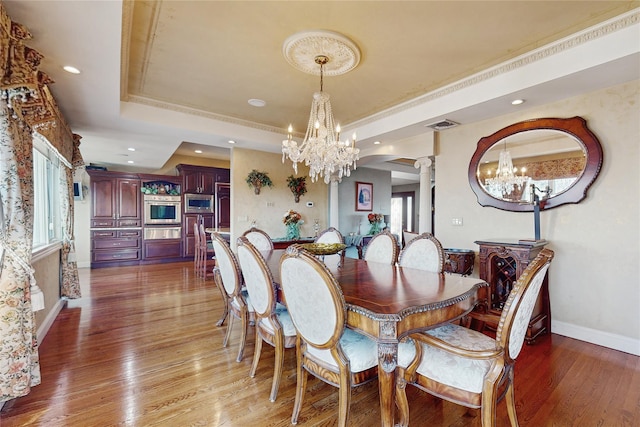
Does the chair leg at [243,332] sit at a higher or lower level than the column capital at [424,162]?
lower

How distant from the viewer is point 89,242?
6.68 metres

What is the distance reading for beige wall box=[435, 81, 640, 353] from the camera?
2.63m

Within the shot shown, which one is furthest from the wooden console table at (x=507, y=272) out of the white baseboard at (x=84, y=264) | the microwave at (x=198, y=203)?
the white baseboard at (x=84, y=264)

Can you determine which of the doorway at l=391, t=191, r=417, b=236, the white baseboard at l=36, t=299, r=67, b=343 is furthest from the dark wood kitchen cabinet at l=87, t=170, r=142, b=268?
the doorway at l=391, t=191, r=417, b=236

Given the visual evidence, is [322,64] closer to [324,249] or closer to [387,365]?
[324,249]

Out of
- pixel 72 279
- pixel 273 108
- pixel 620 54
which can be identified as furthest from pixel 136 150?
pixel 620 54

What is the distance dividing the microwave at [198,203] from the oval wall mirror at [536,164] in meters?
6.17

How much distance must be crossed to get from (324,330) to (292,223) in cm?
407

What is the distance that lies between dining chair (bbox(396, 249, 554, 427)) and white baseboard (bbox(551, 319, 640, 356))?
6.74ft

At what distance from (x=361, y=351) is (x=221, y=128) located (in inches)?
151

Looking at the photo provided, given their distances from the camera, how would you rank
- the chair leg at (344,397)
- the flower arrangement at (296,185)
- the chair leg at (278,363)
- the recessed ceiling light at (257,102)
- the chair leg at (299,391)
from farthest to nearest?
1. the flower arrangement at (296,185)
2. the recessed ceiling light at (257,102)
3. the chair leg at (278,363)
4. the chair leg at (299,391)
5. the chair leg at (344,397)

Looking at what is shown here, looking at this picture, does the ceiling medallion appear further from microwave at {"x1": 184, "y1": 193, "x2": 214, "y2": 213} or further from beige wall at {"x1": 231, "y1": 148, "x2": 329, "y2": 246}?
microwave at {"x1": 184, "y1": 193, "x2": 214, "y2": 213}

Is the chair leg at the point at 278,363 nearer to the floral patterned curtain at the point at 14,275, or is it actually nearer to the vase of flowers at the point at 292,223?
the floral patterned curtain at the point at 14,275

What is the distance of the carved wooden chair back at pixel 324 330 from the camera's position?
4.61 ft
